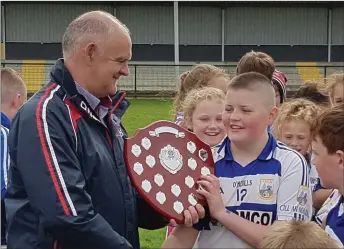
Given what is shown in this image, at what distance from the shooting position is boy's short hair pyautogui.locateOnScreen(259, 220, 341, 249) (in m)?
2.23

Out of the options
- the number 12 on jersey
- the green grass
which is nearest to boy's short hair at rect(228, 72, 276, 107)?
the number 12 on jersey

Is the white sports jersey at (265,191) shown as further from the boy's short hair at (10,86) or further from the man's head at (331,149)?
the boy's short hair at (10,86)

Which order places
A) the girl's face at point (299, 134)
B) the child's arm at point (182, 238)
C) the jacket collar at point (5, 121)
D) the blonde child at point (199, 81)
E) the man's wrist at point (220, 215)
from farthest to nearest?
the jacket collar at point (5, 121), the blonde child at point (199, 81), the girl's face at point (299, 134), the child's arm at point (182, 238), the man's wrist at point (220, 215)

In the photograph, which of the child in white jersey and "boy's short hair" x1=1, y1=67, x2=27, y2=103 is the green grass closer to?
"boy's short hair" x1=1, y1=67, x2=27, y2=103

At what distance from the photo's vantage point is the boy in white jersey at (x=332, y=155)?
298 centimetres

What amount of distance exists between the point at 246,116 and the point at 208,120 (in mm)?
768

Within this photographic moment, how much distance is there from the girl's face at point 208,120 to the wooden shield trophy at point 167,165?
0.66 meters

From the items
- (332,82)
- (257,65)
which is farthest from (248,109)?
(332,82)

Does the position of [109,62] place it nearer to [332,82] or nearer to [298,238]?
[298,238]

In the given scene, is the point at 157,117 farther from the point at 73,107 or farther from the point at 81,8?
the point at 73,107

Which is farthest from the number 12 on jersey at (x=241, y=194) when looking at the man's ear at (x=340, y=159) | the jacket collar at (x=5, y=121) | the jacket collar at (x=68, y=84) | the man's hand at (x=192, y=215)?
the jacket collar at (x=5, y=121)

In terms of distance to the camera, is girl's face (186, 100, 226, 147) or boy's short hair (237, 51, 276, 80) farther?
boy's short hair (237, 51, 276, 80)

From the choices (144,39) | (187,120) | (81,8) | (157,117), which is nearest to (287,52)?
(144,39)

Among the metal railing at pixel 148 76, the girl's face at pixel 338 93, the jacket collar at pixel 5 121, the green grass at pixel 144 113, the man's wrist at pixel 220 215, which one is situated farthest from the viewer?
the metal railing at pixel 148 76
